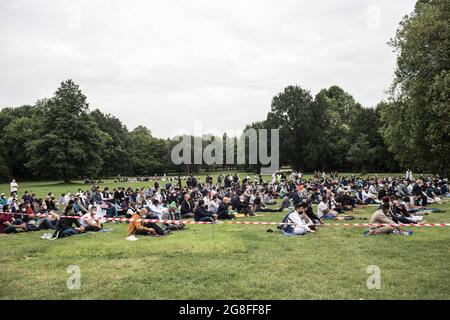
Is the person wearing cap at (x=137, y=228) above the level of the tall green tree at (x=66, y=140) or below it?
below

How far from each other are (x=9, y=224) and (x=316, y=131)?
64.9m

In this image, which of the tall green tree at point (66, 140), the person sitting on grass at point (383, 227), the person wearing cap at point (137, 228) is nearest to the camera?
the person sitting on grass at point (383, 227)

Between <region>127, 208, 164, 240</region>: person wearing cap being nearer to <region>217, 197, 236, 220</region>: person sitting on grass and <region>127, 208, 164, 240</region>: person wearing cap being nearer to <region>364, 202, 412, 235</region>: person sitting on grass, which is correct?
<region>217, 197, 236, 220</region>: person sitting on grass

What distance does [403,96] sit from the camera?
32969 millimetres

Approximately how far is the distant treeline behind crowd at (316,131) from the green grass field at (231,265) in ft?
55.2

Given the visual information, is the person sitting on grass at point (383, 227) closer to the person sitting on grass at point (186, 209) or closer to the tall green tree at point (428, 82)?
the person sitting on grass at point (186, 209)

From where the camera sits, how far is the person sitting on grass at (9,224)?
14770 millimetres

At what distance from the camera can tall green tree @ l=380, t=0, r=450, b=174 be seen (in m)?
24.2

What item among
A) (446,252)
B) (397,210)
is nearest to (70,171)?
(397,210)

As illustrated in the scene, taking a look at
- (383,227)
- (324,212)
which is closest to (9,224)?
(324,212)

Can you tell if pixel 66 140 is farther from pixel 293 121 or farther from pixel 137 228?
pixel 137 228

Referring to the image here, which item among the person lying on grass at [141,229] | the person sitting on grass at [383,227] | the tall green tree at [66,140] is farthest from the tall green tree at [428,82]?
the tall green tree at [66,140]

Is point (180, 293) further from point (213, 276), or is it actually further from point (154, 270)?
point (154, 270)
